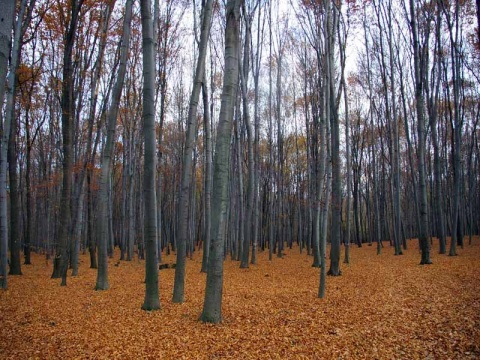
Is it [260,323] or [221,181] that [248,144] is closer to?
[221,181]

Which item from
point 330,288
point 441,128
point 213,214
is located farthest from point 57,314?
point 441,128

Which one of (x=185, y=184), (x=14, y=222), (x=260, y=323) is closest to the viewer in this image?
(x=260, y=323)

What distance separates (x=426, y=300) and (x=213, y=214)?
14.0 ft

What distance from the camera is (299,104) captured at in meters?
20.2

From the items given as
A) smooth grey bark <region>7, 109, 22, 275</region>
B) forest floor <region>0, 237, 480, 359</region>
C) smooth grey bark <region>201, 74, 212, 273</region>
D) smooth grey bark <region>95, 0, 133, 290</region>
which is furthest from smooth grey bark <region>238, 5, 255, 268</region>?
smooth grey bark <region>7, 109, 22, 275</region>

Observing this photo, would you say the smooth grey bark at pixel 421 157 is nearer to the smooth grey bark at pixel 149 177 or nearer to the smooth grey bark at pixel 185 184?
the smooth grey bark at pixel 185 184

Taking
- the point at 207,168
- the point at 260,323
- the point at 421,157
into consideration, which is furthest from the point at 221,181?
the point at 421,157

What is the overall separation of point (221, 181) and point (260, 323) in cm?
222

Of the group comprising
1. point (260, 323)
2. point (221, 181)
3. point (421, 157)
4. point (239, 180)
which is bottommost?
point (260, 323)

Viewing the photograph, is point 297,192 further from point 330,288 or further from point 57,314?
point 57,314

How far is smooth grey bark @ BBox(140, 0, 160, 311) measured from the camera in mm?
5648

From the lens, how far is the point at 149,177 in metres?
5.71

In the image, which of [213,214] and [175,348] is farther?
[213,214]

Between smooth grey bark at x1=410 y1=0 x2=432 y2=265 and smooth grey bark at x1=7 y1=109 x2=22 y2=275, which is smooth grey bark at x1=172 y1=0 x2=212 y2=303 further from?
smooth grey bark at x1=410 y1=0 x2=432 y2=265
